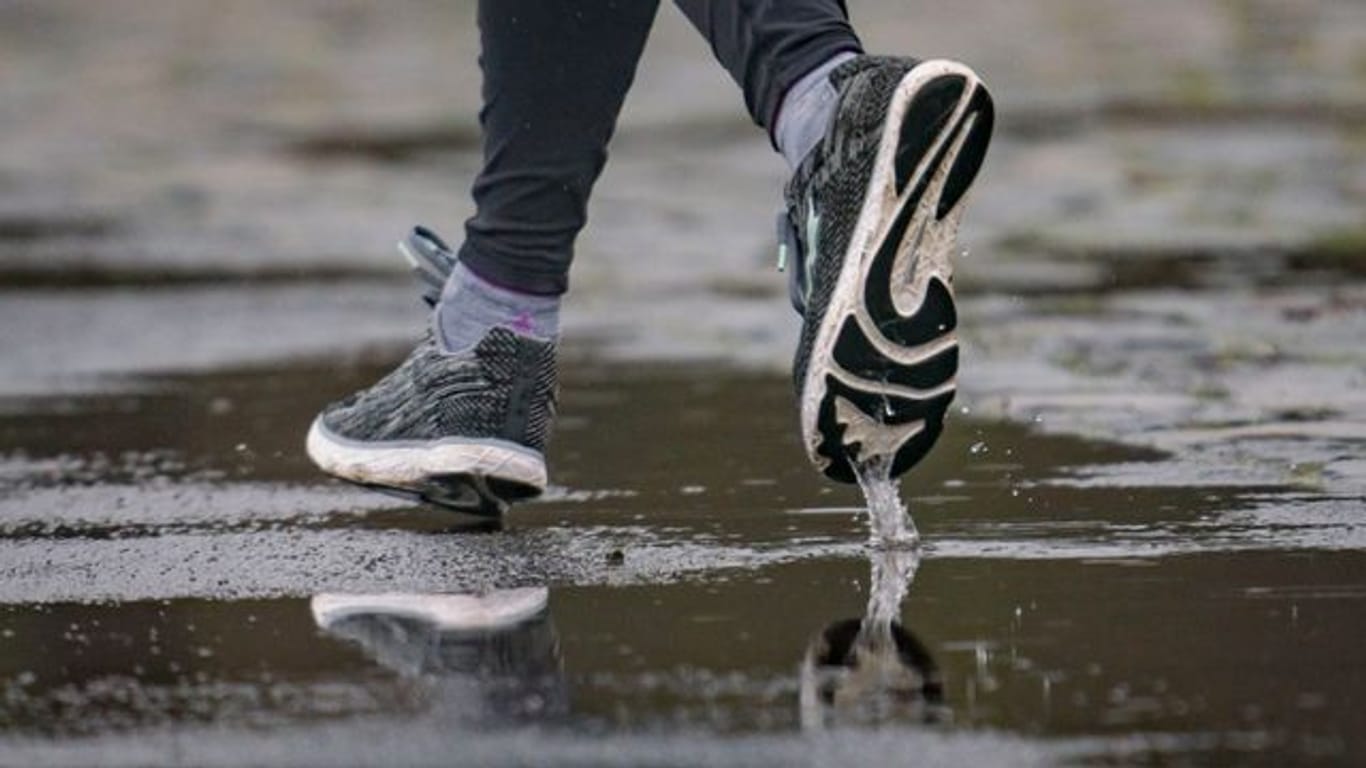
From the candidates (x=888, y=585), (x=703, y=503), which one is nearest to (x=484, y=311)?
(x=703, y=503)

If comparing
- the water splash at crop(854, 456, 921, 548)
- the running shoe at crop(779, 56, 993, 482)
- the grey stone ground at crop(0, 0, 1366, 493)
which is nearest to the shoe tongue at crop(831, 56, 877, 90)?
the running shoe at crop(779, 56, 993, 482)

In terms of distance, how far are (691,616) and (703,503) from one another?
0.95 m

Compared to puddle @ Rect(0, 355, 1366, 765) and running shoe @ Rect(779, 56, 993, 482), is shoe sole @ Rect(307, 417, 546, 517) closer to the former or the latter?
puddle @ Rect(0, 355, 1366, 765)

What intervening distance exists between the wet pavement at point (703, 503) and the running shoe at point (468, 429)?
7cm

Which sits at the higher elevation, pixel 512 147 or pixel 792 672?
pixel 512 147

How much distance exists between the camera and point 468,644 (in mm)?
3674

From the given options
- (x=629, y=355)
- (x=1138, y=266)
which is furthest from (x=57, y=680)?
(x=1138, y=266)

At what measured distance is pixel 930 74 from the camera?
4.01 meters

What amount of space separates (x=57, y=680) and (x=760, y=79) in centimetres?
126

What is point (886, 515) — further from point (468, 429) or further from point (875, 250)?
point (468, 429)

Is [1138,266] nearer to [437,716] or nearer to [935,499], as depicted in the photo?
[935,499]

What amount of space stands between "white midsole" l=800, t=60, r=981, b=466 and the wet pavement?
26 centimetres

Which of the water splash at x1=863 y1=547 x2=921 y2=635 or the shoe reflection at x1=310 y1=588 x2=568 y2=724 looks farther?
the water splash at x1=863 y1=547 x2=921 y2=635

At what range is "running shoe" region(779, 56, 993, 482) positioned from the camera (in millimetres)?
4012
